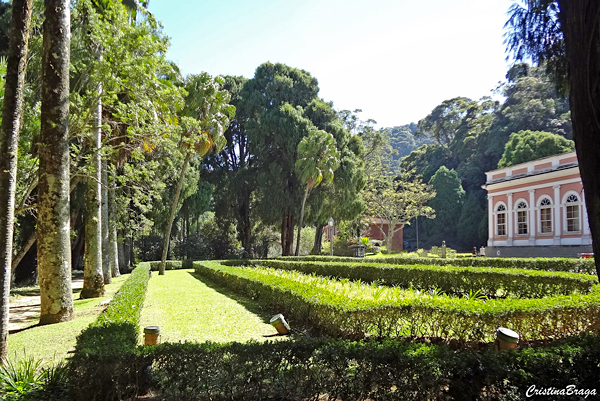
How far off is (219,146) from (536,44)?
1689 centimetres

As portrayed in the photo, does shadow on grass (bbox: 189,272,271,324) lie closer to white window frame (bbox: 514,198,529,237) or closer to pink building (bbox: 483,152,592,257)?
pink building (bbox: 483,152,592,257)

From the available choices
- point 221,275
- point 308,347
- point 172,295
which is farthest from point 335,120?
point 308,347

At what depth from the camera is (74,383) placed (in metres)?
3.47

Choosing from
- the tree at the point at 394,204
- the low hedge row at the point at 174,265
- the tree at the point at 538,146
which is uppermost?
the tree at the point at 538,146

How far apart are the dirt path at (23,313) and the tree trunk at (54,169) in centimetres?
106

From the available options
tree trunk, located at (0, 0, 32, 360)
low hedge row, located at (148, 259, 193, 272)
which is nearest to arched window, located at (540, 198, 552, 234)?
low hedge row, located at (148, 259, 193, 272)

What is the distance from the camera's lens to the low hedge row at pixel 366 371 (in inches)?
134

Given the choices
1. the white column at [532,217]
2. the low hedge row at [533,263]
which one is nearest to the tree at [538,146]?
the white column at [532,217]

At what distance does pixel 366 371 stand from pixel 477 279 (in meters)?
9.10

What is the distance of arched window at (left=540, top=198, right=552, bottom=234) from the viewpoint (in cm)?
2442

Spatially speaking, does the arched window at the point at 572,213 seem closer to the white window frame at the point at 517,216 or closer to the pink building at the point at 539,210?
the pink building at the point at 539,210

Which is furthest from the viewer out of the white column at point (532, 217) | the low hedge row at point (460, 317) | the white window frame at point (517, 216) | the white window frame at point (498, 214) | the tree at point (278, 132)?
the tree at point (278, 132)

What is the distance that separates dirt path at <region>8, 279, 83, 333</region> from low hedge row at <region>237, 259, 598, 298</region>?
949 centimetres

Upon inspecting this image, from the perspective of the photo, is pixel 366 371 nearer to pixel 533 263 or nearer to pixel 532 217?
pixel 533 263
